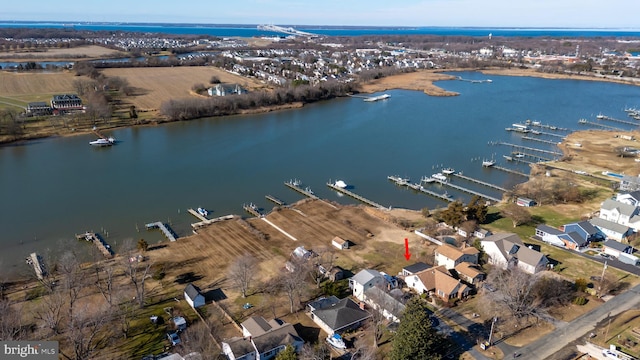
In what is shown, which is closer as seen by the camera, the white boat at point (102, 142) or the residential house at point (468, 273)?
the residential house at point (468, 273)

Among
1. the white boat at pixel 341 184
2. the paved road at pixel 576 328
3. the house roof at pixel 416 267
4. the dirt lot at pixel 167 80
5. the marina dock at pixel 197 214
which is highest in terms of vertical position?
the dirt lot at pixel 167 80

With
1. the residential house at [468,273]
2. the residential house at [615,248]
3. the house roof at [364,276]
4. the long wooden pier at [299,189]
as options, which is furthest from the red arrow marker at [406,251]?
the residential house at [615,248]

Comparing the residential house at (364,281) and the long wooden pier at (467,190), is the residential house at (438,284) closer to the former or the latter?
the residential house at (364,281)

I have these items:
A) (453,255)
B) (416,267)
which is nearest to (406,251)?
(416,267)

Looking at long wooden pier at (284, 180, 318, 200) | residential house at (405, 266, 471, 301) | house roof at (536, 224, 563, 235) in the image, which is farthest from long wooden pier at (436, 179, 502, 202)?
residential house at (405, 266, 471, 301)

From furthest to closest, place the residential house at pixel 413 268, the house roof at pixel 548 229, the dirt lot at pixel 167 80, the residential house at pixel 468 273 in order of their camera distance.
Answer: the dirt lot at pixel 167 80 < the house roof at pixel 548 229 < the residential house at pixel 413 268 < the residential house at pixel 468 273

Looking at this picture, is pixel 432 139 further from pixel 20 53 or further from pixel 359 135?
pixel 20 53
